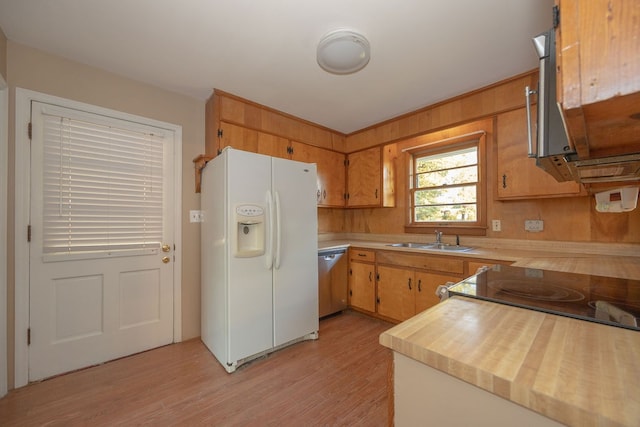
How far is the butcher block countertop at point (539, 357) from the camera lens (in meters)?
0.41

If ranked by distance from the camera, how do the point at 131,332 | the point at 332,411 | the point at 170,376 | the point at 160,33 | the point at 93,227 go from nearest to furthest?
the point at 332,411, the point at 160,33, the point at 170,376, the point at 93,227, the point at 131,332

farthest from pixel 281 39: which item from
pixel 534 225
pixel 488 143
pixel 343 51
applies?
pixel 534 225

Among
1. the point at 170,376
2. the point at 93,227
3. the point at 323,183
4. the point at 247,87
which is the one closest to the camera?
the point at 170,376

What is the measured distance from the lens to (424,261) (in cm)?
253

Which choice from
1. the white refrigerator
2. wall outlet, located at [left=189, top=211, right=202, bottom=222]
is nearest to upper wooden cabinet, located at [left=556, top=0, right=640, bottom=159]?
the white refrigerator

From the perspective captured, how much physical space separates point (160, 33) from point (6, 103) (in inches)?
47.1

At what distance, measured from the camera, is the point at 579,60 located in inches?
17.8

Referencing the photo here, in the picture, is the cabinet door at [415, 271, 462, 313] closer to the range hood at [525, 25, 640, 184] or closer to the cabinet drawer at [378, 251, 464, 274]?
the cabinet drawer at [378, 251, 464, 274]

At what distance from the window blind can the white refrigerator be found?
0.48 m

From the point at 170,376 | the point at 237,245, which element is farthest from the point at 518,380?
the point at 170,376

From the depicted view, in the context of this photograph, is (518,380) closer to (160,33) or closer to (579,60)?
(579,60)

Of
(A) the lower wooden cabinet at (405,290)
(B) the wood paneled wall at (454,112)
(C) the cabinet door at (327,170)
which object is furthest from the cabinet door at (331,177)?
(A) the lower wooden cabinet at (405,290)

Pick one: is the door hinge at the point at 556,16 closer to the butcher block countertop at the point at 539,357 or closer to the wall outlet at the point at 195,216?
the butcher block countertop at the point at 539,357

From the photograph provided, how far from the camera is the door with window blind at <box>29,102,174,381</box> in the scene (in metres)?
1.93
